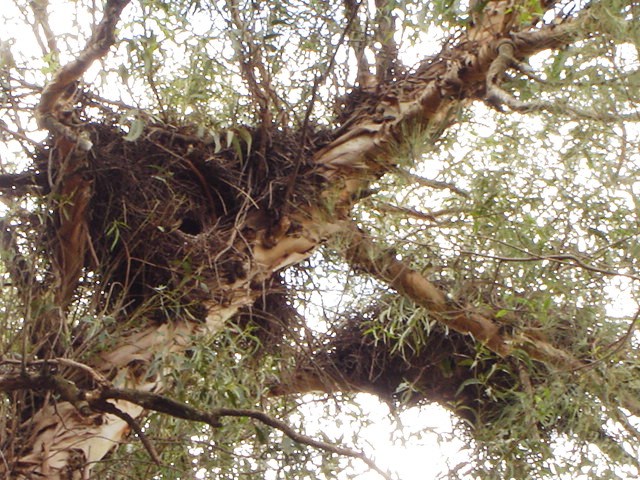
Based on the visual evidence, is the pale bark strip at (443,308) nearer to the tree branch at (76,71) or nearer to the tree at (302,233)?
the tree at (302,233)

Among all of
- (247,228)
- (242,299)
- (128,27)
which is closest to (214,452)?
(242,299)

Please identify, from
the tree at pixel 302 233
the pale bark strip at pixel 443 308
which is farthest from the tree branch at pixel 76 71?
the pale bark strip at pixel 443 308

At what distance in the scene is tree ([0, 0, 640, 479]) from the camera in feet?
6.23

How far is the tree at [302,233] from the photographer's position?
1899 millimetres

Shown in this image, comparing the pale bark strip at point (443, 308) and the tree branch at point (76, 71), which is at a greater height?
the tree branch at point (76, 71)

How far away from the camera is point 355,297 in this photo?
2.71 meters

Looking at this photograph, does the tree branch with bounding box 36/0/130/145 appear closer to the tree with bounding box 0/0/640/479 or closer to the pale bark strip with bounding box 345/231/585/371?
the tree with bounding box 0/0/640/479

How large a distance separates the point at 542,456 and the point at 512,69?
112 cm

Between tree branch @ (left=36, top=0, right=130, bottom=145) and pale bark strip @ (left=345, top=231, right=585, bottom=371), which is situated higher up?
tree branch @ (left=36, top=0, right=130, bottom=145)

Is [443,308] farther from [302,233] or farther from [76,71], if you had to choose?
[76,71]

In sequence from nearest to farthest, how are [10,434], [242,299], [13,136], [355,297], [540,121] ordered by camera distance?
1. [10,434]
2. [13,136]
3. [242,299]
4. [540,121]
5. [355,297]

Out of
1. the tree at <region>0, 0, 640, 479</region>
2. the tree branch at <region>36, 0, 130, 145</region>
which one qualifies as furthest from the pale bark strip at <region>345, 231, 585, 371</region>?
the tree branch at <region>36, 0, 130, 145</region>

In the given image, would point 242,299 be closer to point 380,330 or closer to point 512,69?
point 380,330

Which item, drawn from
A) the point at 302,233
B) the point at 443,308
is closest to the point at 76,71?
the point at 302,233
